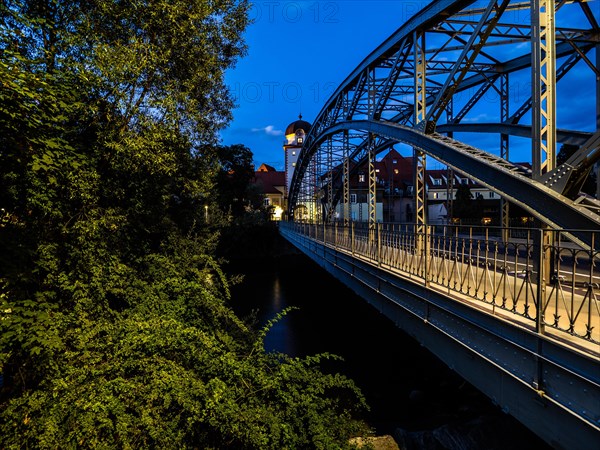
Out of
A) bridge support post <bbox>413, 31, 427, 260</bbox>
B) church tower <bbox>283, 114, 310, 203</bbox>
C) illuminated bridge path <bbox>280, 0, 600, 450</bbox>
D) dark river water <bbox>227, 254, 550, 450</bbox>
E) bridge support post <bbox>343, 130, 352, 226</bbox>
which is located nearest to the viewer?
illuminated bridge path <bbox>280, 0, 600, 450</bbox>

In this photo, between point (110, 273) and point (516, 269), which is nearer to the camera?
point (516, 269)

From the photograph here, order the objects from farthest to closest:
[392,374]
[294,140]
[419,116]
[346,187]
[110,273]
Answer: [294,140] → [346,187] → [392,374] → [419,116] → [110,273]

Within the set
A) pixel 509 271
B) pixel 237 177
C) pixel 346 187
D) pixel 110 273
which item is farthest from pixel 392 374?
pixel 237 177

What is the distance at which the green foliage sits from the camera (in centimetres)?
442

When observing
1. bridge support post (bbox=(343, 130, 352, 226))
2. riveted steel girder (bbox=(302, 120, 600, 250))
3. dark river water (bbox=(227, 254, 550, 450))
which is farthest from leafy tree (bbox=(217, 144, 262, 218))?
riveted steel girder (bbox=(302, 120, 600, 250))

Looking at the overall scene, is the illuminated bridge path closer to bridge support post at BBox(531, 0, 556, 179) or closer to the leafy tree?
bridge support post at BBox(531, 0, 556, 179)

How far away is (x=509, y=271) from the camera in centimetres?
558

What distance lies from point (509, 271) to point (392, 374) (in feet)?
24.3

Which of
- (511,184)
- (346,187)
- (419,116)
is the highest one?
(419,116)

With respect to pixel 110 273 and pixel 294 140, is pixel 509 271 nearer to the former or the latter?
pixel 110 273

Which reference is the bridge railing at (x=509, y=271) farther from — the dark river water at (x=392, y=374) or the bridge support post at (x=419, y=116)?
the dark river water at (x=392, y=374)

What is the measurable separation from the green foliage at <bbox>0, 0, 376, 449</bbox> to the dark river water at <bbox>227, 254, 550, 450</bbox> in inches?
71.1

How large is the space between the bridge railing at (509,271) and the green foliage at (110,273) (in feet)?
8.27

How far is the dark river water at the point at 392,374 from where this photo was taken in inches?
289
